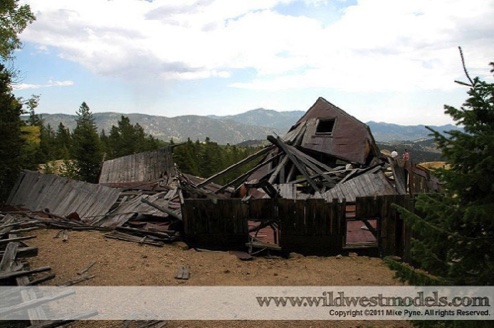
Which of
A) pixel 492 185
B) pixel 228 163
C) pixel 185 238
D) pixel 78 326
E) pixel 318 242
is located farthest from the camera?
pixel 228 163

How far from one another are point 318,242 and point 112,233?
25.3ft

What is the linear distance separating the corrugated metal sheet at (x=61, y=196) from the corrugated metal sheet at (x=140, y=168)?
3.83 m

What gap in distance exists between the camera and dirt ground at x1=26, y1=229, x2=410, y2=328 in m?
8.20

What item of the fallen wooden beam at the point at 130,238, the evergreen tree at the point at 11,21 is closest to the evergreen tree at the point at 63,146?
the evergreen tree at the point at 11,21

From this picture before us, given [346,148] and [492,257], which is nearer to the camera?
[492,257]

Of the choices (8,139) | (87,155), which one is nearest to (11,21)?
(8,139)

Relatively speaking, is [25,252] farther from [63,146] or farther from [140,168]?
[63,146]

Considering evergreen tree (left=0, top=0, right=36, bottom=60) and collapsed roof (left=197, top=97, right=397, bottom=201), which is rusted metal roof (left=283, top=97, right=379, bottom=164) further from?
evergreen tree (left=0, top=0, right=36, bottom=60)

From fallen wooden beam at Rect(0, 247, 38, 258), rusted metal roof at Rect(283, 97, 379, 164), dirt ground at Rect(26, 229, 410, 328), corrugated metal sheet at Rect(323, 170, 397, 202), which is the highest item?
rusted metal roof at Rect(283, 97, 379, 164)

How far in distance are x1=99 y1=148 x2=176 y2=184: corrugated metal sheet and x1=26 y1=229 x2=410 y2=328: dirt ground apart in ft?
32.5

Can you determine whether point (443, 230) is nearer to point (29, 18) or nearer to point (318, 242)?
point (318, 242)

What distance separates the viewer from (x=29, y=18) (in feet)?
70.3

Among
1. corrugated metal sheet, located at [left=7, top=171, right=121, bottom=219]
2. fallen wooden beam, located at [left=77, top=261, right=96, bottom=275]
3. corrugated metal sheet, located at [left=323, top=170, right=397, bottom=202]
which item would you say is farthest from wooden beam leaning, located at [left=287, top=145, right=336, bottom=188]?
fallen wooden beam, located at [left=77, top=261, right=96, bottom=275]

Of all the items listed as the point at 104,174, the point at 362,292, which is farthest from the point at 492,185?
the point at 104,174
